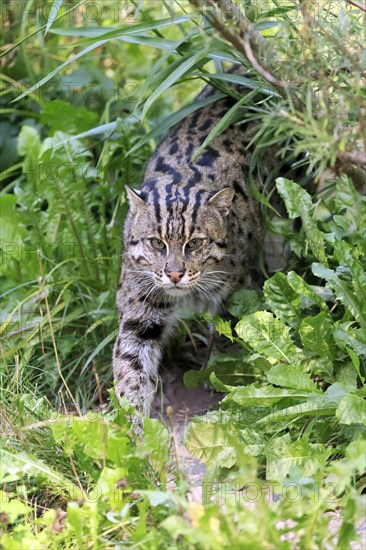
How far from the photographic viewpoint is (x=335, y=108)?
3936 mm

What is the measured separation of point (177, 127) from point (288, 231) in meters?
1.10

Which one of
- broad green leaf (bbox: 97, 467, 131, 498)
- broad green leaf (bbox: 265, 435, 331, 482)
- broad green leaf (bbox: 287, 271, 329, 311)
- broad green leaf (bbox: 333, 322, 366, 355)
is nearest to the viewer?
broad green leaf (bbox: 97, 467, 131, 498)

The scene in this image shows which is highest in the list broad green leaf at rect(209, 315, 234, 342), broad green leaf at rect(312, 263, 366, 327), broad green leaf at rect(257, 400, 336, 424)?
broad green leaf at rect(312, 263, 366, 327)

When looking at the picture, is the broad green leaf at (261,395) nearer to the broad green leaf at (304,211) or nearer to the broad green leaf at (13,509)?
the broad green leaf at (304,211)

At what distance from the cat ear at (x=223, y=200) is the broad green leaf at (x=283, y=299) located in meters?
0.59

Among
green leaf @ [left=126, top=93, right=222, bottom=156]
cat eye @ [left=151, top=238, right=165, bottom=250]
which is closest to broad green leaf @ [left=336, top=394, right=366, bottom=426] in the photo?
cat eye @ [left=151, top=238, right=165, bottom=250]

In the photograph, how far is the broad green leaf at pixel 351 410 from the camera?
4148mm

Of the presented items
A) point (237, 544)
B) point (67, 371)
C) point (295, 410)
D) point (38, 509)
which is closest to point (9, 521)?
point (38, 509)

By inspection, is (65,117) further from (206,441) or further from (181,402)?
(206,441)

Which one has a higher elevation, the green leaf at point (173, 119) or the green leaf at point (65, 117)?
the green leaf at point (173, 119)

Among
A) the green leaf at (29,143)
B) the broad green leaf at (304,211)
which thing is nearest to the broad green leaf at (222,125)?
the broad green leaf at (304,211)

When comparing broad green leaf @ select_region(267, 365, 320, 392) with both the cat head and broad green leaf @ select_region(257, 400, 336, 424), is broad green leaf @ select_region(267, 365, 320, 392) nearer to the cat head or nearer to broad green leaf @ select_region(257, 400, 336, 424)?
broad green leaf @ select_region(257, 400, 336, 424)

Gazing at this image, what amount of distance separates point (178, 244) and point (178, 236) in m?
0.05

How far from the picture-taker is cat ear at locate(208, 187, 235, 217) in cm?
540
